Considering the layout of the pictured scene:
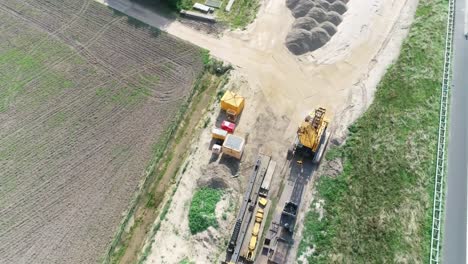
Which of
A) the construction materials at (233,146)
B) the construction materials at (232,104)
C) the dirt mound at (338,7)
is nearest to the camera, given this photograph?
the construction materials at (233,146)

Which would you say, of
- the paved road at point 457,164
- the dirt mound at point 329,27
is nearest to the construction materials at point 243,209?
the paved road at point 457,164

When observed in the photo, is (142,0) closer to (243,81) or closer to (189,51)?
(189,51)

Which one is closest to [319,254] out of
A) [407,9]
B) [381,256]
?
[381,256]

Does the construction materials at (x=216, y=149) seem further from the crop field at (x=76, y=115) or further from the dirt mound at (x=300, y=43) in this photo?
the dirt mound at (x=300, y=43)

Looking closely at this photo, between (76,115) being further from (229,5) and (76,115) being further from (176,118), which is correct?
(229,5)

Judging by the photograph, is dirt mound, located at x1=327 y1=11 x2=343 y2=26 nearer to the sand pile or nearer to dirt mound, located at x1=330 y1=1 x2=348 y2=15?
the sand pile

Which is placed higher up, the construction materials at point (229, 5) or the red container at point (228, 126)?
the construction materials at point (229, 5)
